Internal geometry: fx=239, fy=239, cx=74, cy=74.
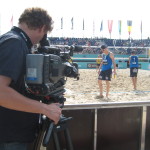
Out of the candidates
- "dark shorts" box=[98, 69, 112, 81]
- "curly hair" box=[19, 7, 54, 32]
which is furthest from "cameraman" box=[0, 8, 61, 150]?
"dark shorts" box=[98, 69, 112, 81]

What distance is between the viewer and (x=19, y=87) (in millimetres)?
1418

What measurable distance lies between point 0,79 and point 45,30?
0.43 meters

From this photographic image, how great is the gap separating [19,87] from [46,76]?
0.20 m

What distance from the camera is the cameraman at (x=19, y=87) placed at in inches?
49.9

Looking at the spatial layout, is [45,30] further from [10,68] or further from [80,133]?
[80,133]

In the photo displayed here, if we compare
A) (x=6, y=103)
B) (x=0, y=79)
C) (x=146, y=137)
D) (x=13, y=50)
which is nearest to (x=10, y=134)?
(x=6, y=103)

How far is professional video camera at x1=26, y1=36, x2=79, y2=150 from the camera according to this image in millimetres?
1327

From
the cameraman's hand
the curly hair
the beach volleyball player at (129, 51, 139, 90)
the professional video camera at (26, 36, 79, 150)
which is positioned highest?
the curly hair

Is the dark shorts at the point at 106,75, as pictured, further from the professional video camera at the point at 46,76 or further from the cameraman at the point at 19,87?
the cameraman at the point at 19,87

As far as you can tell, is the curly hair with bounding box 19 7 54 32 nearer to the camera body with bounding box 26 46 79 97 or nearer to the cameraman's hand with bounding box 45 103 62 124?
the camera body with bounding box 26 46 79 97

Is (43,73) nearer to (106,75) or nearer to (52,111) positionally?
(52,111)

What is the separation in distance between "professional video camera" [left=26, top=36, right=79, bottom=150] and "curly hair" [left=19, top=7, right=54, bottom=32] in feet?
0.50

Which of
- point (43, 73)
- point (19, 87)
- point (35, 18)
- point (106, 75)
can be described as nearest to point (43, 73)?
point (43, 73)

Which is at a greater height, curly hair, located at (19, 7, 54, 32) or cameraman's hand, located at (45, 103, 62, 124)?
curly hair, located at (19, 7, 54, 32)
